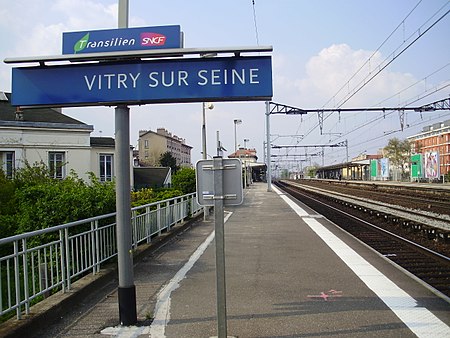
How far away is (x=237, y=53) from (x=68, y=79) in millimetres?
1912

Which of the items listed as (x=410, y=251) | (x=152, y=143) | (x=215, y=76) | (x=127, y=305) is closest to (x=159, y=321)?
(x=127, y=305)

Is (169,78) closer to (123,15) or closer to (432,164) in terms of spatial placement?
(123,15)

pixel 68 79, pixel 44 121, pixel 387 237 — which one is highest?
pixel 44 121

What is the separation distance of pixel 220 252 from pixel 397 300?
3.22 metres

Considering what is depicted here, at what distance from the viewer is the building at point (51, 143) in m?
31.6

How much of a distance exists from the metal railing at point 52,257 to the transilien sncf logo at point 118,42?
7.23ft

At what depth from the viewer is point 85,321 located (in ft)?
18.1

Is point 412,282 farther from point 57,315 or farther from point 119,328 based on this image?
point 57,315

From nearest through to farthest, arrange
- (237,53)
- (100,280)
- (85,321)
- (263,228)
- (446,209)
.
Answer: (237,53)
(85,321)
(100,280)
(263,228)
(446,209)

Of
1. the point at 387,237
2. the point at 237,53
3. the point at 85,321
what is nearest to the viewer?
the point at 237,53

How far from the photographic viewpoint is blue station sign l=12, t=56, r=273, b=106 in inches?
196

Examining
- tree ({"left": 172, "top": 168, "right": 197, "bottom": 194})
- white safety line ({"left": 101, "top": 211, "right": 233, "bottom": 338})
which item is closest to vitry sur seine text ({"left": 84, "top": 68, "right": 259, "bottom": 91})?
white safety line ({"left": 101, "top": 211, "right": 233, "bottom": 338})

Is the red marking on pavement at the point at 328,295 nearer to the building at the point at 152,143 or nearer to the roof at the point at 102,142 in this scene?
the roof at the point at 102,142

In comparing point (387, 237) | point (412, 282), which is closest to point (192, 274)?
point (412, 282)
